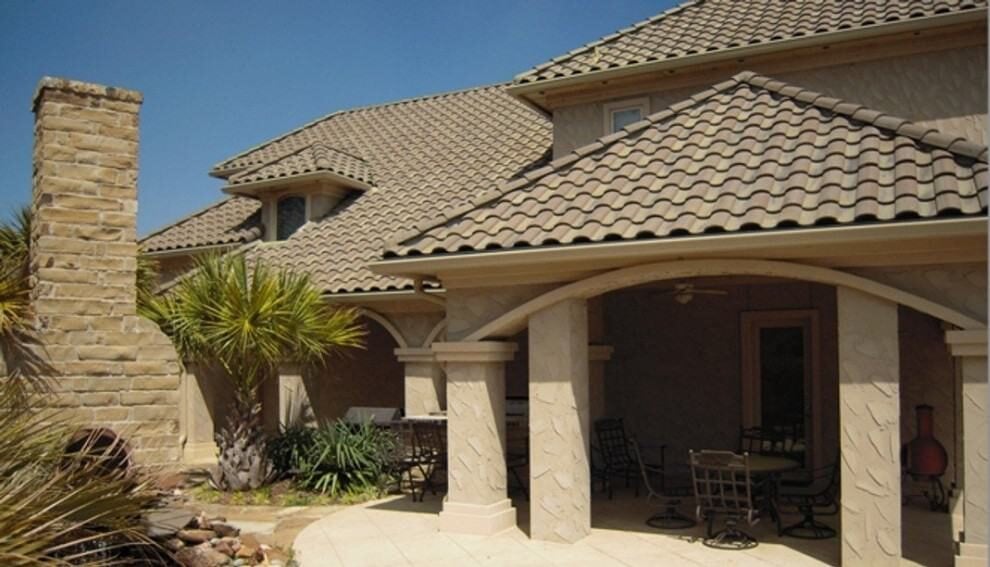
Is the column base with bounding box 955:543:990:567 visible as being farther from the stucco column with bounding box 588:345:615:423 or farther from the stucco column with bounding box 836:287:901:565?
the stucco column with bounding box 588:345:615:423

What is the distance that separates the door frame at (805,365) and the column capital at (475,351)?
5.34 meters

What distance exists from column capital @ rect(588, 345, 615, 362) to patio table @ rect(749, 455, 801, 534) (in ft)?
10.4

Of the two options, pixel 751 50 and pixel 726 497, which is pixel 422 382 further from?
pixel 751 50

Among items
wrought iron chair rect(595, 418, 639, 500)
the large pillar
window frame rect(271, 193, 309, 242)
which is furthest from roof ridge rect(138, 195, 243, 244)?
the large pillar

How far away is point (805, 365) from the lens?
13711mm

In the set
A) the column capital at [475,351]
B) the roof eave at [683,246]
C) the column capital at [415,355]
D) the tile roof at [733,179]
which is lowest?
the column capital at [415,355]

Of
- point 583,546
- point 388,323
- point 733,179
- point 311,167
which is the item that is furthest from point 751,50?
point 311,167

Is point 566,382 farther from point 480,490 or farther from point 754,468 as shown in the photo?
point 754,468

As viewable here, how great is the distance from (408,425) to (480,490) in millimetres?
3273

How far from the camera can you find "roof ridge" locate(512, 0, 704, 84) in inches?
599

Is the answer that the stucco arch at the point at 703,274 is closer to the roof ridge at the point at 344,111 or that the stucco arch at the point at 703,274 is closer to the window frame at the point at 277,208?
the window frame at the point at 277,208

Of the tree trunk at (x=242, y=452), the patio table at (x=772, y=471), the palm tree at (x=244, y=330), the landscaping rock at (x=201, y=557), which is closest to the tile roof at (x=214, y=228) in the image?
the palm tree at (x=244, y=330)

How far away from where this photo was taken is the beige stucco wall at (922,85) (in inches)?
490

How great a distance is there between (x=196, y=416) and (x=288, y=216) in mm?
4907
